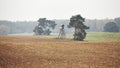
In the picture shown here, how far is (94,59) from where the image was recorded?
78.9 feet

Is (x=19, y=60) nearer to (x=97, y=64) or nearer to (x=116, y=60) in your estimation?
(x=97, y=64)

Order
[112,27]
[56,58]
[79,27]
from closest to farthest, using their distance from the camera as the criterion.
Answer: [56,58] < [79,27] < [112,27]

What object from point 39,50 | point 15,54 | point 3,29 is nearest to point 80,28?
point 39,50

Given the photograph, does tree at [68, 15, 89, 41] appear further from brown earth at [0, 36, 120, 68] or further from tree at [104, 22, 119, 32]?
tree at [104, 22, 119, 32]

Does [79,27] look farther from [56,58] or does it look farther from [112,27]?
[112,27]

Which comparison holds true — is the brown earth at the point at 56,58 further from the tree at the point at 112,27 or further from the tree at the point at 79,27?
the tree at the point at 112,27

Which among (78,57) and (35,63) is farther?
(78,57)

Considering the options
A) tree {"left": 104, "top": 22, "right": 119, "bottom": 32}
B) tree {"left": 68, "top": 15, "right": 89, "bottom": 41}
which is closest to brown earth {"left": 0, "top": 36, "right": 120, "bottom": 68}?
tree {"left": 68, "top": 15, "right": 89, "bottom": 41}

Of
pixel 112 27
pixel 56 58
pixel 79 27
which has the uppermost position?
pixel 79 27

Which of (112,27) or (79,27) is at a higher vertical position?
(79,27)

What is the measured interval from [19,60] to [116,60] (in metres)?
10.7

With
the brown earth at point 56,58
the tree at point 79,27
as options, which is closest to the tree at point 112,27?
the tree at point 79,27

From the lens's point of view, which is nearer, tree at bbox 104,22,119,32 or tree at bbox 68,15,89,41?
tree at bbox 68,15,89,41

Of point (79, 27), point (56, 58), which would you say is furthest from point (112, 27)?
point (56, 58)
